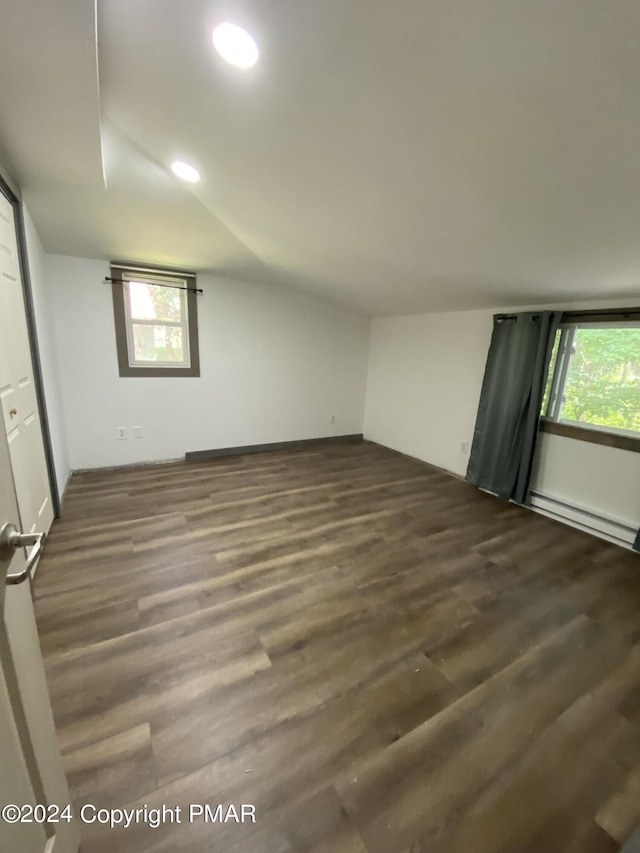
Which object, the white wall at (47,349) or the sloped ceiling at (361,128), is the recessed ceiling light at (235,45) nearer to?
the sloped ceiling at (361,128)

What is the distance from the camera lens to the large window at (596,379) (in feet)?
8.82

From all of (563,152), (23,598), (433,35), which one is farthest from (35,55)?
(563,152)

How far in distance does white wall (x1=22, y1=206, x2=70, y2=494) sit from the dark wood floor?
0.57 meters

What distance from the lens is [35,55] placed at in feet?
4.12

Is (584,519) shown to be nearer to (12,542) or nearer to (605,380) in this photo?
(605,380)

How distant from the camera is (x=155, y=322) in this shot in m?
3.71

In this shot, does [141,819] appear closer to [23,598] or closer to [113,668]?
[113,668]

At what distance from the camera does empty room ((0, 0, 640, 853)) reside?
3.53ft

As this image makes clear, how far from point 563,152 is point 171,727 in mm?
2725

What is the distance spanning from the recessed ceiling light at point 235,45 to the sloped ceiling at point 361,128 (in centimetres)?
4

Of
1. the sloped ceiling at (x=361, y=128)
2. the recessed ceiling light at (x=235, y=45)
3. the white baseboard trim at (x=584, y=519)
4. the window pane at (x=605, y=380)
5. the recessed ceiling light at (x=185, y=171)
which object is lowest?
the white baseboard trim at (x=584, y=519)

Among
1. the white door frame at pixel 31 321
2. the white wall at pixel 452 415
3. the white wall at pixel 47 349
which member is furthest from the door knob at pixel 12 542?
the white wall at pixel 452 415

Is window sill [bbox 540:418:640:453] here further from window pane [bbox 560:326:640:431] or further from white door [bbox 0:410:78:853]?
white door [bbox 0:410:78:853]

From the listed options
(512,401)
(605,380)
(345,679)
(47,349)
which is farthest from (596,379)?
(47,349)
